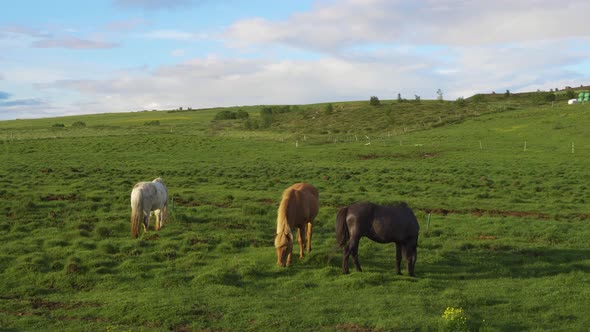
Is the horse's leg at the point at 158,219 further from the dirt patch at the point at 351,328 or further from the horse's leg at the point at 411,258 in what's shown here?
the dirt patch at the point at 351,328

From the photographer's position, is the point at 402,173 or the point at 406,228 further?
the point at 402,173

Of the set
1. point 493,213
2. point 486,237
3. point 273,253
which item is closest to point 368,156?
point 493,213

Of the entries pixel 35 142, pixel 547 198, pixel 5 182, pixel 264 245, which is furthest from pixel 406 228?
pixel 35 142

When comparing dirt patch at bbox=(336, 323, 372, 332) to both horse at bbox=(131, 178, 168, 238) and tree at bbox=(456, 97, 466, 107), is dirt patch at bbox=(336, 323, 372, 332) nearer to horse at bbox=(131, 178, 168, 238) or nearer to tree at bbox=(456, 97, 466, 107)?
horse at bbox=(131, 178, 168, 238)

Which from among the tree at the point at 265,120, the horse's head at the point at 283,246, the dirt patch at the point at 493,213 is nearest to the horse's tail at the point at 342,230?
the horse's head at the point at 283,246

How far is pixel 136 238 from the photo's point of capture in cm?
1819

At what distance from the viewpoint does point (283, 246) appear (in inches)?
577

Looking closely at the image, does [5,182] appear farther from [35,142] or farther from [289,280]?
[35,142]

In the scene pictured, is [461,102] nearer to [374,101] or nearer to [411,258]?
[374,101]

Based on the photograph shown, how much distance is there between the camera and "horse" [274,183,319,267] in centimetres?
1473

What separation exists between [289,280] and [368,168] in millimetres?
29720

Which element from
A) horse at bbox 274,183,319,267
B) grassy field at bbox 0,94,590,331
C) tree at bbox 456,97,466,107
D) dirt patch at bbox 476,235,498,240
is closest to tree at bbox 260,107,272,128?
tree at bbox 456,97,466,107

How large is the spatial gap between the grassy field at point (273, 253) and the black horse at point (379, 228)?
2.23ft

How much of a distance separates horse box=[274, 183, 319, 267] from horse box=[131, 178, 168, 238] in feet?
17.1
